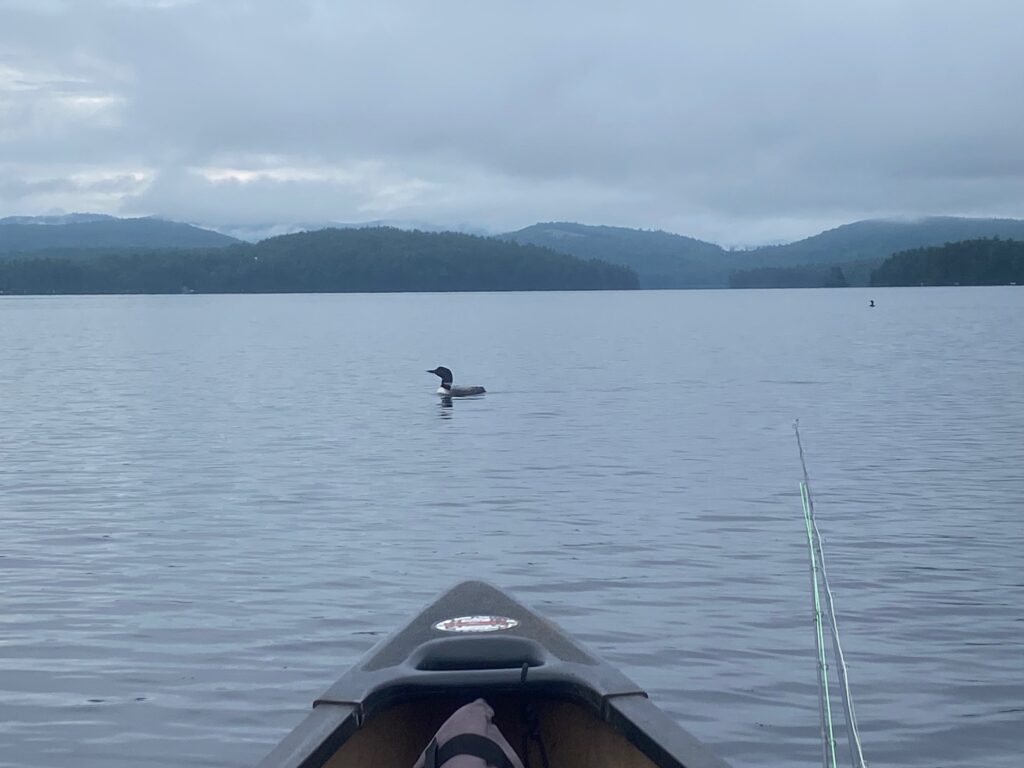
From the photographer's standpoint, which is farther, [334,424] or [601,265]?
[601,265]

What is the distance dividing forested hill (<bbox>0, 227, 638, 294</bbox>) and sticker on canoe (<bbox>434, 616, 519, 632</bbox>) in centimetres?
17429

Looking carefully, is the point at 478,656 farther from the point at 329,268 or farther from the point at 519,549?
the point at 329,268

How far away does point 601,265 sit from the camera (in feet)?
630

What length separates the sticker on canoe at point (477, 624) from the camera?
6.52 metres

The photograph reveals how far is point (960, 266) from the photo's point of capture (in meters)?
160

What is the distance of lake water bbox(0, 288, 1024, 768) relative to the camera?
28.1 feet

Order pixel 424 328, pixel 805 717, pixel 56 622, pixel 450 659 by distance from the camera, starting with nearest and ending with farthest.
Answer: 1. pixel 450 659
2. pixel 805 717
3. pixel 56 622
4. pixel 424 328

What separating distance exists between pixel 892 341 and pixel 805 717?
46.9 meters

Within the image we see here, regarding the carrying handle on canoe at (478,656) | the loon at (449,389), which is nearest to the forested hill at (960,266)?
the loon at (449,389)

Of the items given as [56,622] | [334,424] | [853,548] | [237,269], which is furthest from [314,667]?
[237,269]

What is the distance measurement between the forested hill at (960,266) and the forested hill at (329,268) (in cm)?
4270

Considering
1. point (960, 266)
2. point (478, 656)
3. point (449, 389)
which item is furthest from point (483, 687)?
point (960, 266)

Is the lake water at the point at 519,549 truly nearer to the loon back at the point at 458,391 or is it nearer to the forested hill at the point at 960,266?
the loon back at the point at 458,391

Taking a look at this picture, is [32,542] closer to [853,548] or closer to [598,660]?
[853,548]
